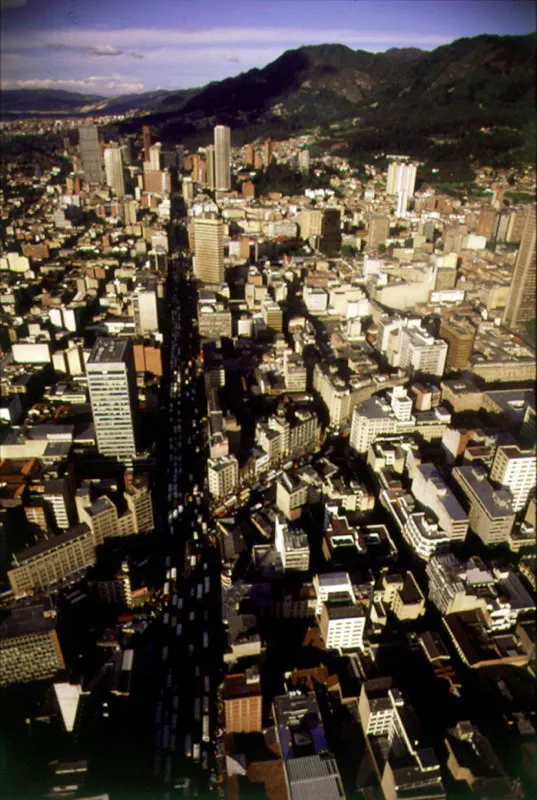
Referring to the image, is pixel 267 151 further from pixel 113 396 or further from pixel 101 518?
pixel 101 518

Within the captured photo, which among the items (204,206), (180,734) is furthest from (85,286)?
(180,734)

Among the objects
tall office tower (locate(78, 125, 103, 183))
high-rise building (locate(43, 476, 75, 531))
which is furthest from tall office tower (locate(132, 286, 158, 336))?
tall office tower (locate(78, 125, 103, 183))

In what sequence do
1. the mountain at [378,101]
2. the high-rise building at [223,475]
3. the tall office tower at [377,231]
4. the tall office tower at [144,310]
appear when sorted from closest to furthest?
1. the high-rise building at [223,475]
2. the mountain at [378,101]
3. the tall office tower at [144,310]
4. the tall office tower at [377,231]

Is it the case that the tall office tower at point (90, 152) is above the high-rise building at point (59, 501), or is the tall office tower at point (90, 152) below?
above

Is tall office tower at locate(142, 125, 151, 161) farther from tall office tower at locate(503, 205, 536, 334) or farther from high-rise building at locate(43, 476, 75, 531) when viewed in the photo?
high-rise building at locate(43, 476, 75, 531)

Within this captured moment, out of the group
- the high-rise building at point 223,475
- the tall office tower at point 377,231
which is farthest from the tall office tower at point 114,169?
the high-rise building at point 223,475

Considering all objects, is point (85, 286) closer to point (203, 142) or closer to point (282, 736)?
point (203, 142)

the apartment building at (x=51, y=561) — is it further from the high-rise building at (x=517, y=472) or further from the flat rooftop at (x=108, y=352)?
the high-rise building at (x=517, y=472)
